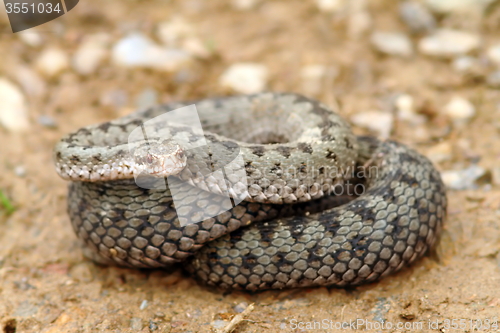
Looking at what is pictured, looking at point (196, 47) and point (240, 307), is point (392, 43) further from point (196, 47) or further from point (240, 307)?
point (240, 307)

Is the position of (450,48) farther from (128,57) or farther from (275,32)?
(128,57)

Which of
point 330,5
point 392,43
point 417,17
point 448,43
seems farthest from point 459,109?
point 330,5

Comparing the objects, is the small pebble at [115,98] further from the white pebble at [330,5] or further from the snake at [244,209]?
the white pebble at [330,5]

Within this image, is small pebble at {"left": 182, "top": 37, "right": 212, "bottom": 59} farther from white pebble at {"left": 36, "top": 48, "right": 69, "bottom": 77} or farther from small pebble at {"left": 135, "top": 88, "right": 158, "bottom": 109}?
white pebble at {"left": 36, "top": 48, "right": 69, "bottom": 77}

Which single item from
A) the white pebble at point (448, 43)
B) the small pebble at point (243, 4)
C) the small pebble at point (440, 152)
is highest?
the small pebble at point (243, 4)

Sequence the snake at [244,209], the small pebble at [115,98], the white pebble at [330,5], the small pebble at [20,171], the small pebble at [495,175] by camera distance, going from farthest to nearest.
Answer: the white pebble at [330,5]
the small pebble at [115,98]
the small pebble at [20,171]
the small pebble at [495,175]
the snake at [244,209]

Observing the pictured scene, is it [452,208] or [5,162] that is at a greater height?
[5,162]


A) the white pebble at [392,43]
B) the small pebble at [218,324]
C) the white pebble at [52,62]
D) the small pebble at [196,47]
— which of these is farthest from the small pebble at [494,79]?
the white pebble at [52,62]

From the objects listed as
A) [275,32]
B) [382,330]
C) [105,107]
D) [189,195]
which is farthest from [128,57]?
[382,330]
